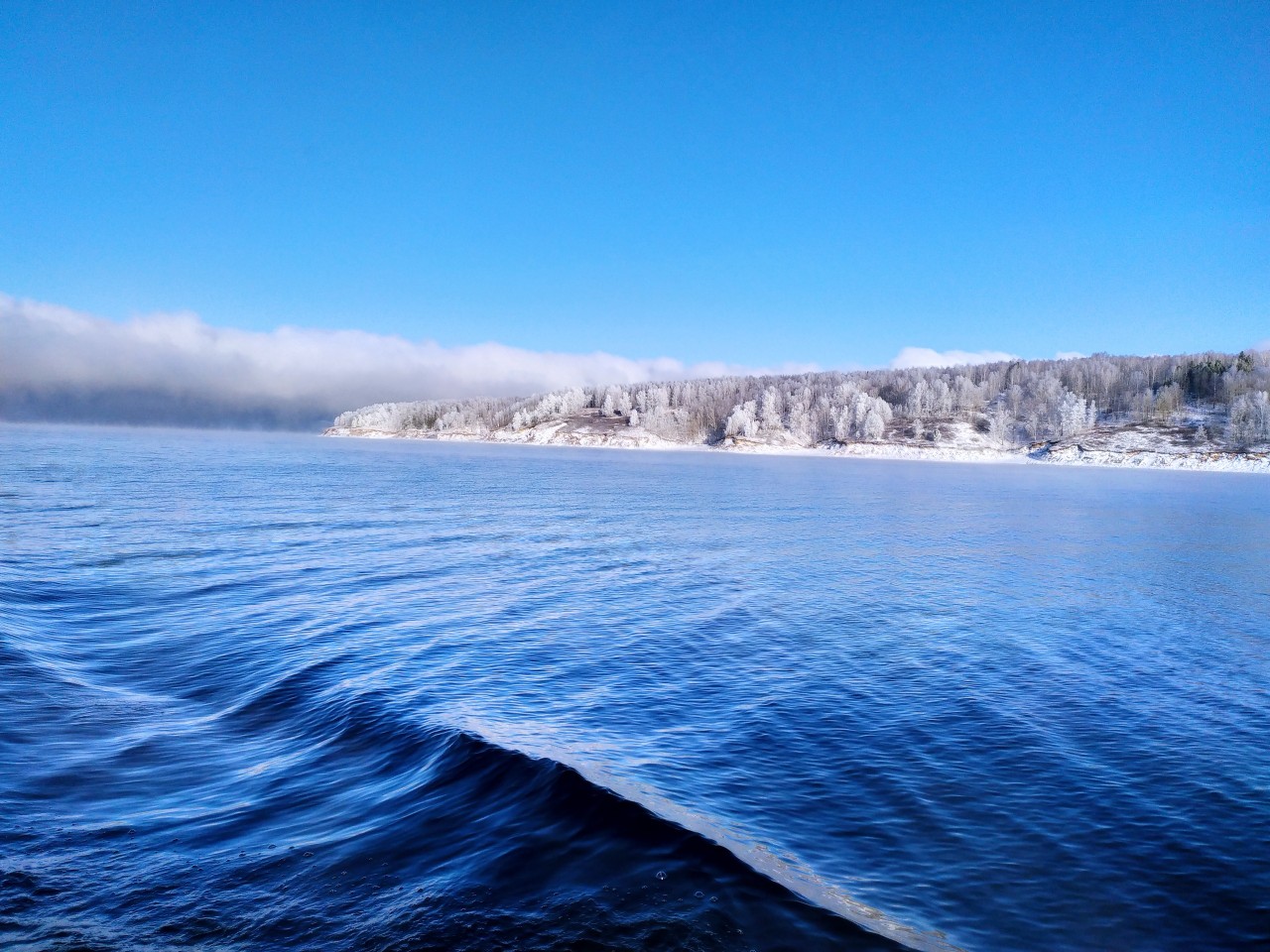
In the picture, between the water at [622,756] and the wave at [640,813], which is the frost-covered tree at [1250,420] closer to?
the water at [622,756]

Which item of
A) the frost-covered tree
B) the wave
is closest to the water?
the wave

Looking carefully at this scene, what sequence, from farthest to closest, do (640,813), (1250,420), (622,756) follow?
(1250,420) → (622,756) → (640,813)

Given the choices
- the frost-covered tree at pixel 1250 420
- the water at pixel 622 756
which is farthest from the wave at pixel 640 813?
the frost-covered tree at pixel 1250 420

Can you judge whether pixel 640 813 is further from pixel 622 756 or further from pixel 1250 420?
pixel 1250 420

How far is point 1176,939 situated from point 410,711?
38.8 feet

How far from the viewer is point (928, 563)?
3381 centimetres

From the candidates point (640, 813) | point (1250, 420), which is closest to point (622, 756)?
point (640, 813)

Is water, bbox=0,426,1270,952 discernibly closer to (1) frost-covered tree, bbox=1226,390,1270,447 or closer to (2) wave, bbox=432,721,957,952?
(2) wave, bbox=432,721,957,952

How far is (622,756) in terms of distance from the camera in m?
12.5

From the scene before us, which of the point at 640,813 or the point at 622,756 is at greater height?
the point at 640,813

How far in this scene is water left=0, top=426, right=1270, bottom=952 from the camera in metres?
8.45

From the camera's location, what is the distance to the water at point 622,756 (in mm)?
8445

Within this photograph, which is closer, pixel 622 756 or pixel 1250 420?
pixel 622 756

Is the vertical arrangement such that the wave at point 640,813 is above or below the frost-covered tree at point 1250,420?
below
